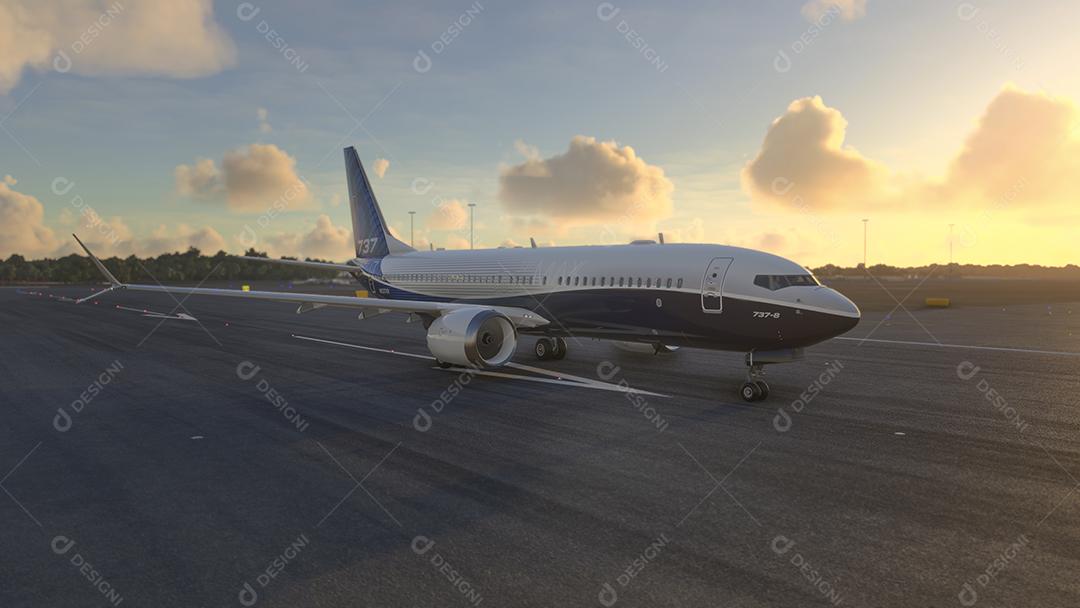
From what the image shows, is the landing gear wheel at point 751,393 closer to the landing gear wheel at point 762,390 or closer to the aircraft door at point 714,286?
the landing gear wheel at point 762,390

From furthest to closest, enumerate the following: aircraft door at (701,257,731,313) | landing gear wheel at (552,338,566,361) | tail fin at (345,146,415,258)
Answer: tail fin at (345,146,415,258) < landing gear wheel at (552,338,566,361) < aircraft door at (701,257,731,313)

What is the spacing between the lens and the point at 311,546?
7266 millimetres

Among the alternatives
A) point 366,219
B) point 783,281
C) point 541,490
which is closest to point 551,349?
point 783,281

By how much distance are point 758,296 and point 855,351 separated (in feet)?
39.4

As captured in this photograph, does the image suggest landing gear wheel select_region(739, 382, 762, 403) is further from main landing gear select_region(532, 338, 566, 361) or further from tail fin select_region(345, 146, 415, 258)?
tail fin select_region(345, 146, 415, 258)

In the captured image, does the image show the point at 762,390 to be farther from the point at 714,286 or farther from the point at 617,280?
the point at 617,280

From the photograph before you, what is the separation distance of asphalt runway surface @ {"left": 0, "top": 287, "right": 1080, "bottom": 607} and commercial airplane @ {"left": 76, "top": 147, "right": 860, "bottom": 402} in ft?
4.55

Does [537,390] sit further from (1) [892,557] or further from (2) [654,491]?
(1) [892,557]

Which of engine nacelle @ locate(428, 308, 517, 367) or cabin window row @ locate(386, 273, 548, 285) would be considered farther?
cabin window row @ locate(386, 273, 548, 285)

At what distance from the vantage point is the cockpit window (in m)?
15.0

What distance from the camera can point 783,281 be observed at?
49.3 feet

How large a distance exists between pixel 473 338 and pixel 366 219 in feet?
45.5

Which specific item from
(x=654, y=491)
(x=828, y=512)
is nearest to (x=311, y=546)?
(x=654, y=491)

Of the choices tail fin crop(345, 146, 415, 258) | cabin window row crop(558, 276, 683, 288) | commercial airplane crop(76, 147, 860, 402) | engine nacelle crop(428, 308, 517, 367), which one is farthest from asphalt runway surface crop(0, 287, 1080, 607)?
tail fin crop(345, 146, 415, 258)
